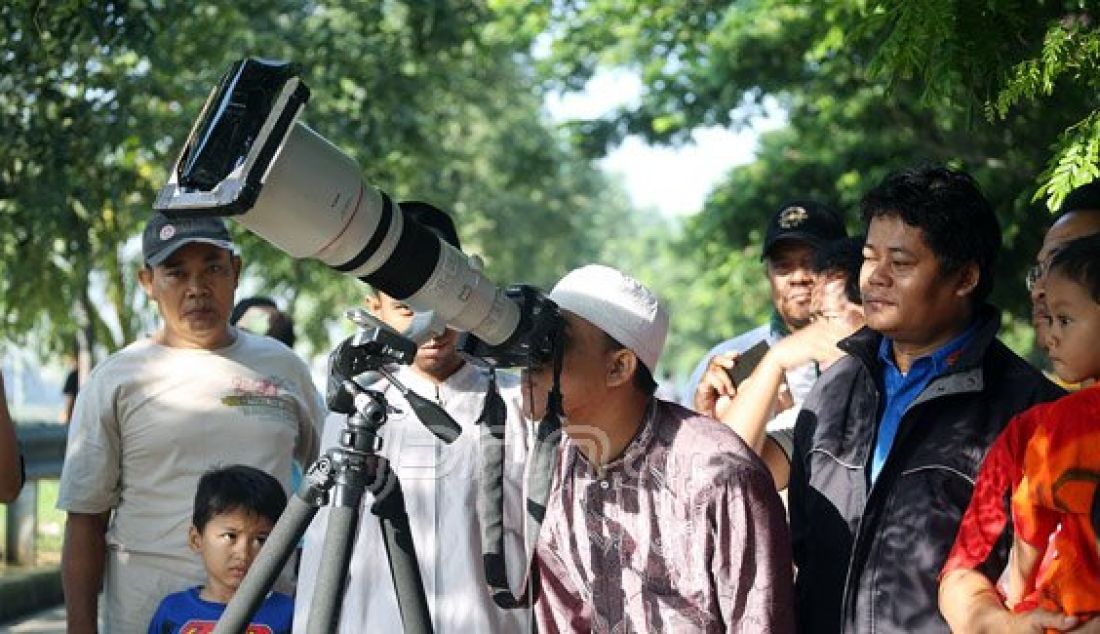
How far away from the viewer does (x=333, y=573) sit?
12.0 ft

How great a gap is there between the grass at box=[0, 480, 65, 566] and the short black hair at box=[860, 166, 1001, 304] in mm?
8910

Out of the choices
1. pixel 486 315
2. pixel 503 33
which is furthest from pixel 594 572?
pixel 503 33

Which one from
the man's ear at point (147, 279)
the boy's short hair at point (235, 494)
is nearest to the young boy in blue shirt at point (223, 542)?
the boy's short hair at point (235, 494)

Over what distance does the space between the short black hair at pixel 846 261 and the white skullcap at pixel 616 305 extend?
3.75 ft

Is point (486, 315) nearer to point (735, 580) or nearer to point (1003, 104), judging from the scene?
A: point (735, 580)

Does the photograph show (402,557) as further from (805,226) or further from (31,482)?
(31,482)

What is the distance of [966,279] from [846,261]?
3.84 ft

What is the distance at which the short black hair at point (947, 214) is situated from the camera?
414cm

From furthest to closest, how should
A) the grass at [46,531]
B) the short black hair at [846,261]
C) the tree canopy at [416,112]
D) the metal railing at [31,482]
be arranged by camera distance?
the grass at [46,531] < the tree canopy at [416,112] < the metal railing at [31,482] < the short black hair at [846,261]

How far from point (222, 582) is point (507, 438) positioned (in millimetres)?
1269

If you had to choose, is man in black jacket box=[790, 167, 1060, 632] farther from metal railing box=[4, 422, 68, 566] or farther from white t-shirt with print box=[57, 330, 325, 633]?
metal railing box=[4, 422, 68, 566]

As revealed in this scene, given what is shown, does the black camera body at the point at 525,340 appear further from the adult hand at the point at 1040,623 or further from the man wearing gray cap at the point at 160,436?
the man wearing gray cap at the point at 160,436

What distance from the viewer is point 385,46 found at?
15820 millimetres

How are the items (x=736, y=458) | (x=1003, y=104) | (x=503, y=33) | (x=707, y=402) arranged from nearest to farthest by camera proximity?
(x=736, y=458), (x=1003, y=104), (x=707, y=402), (x=503, y=33)
